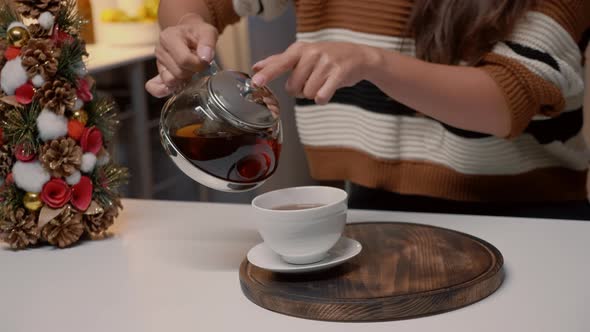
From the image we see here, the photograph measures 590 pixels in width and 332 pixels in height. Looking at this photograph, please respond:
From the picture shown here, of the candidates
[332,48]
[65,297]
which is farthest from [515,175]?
[65,297]

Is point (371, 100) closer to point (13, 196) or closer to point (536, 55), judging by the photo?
point (536, 55)

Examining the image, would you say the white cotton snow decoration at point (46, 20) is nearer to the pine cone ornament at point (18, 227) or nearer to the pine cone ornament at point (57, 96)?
the pine cone ornament at point (57, 96)

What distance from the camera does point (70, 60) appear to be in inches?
42.9

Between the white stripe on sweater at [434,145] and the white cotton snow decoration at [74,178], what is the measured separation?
1.87 ft

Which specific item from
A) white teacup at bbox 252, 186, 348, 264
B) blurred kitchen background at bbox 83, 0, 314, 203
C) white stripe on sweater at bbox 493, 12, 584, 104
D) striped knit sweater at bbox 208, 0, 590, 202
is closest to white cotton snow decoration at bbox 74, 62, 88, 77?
white teacup at bbox 252, 186, 348, 264

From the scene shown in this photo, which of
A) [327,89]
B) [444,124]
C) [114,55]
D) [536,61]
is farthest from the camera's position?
[114,55]

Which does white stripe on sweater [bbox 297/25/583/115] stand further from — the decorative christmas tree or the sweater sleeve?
the decorative christmas tree

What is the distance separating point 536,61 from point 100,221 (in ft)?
2.26

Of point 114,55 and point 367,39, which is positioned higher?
point 367,39

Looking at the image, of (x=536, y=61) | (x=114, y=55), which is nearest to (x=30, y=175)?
(x=536, y=61)

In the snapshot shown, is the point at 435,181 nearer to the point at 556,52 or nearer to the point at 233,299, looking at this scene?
the point at 556,52

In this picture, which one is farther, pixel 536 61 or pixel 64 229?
pixel 536 61

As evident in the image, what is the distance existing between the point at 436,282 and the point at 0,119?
0.60 meters

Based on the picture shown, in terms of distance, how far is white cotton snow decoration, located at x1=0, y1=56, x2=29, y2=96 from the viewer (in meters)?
1.06
